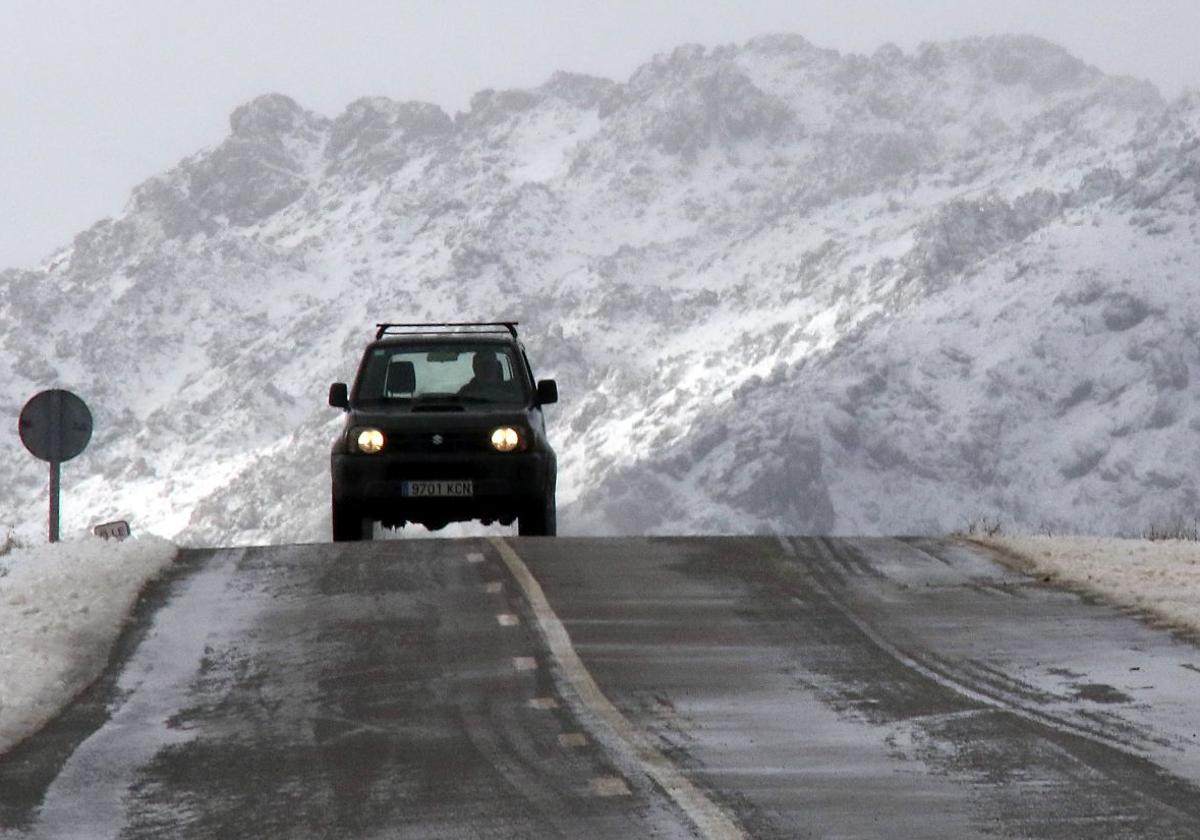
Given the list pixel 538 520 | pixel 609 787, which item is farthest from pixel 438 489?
pixel 609 787

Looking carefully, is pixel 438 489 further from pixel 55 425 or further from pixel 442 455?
pixel 55 425

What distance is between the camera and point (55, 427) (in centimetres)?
1977

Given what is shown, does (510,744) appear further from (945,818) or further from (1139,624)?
(1139,624)

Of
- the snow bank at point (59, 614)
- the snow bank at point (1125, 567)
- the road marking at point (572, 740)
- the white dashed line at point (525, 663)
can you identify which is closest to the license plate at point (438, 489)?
the snow bank at point (59, 614)

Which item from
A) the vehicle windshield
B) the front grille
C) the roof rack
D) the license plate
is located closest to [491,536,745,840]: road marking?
the license plate

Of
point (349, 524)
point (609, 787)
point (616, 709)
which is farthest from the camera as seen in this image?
point (349, 524)

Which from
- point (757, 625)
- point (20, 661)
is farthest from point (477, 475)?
point (20, 661)

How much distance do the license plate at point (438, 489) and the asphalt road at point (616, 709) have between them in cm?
235

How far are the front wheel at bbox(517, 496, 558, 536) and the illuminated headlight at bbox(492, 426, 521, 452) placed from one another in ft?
1.97

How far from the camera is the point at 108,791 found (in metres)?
9.05

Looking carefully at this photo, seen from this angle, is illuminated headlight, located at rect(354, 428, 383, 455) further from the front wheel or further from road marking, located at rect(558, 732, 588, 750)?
road marking, located at rect(558, 732, 588, 750)

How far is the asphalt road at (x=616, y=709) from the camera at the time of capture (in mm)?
8359

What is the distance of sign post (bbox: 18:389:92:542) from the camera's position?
19.6 metres

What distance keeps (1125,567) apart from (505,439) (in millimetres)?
5559
